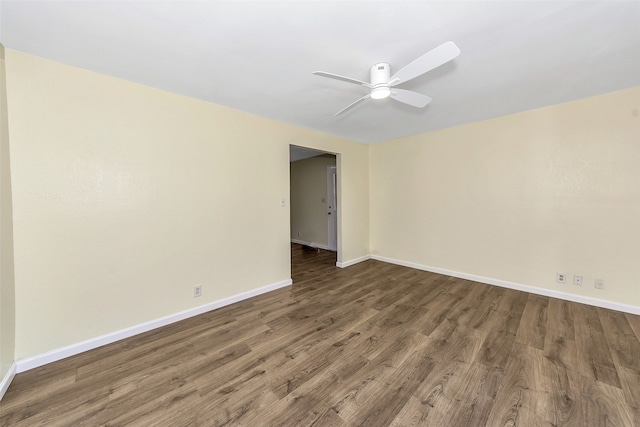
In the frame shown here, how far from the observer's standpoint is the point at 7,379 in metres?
1.64

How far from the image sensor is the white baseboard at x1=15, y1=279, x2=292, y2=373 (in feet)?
6.03

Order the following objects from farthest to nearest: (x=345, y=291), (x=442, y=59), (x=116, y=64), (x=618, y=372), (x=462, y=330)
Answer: (x=345, y=291) < (x=462, y=330) < (x=116, y=64) < (x=618, y=372) < (x=442, y=59)

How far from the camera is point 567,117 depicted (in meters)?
2.88

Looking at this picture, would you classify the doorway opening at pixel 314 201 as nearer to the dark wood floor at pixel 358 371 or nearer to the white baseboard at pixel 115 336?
the white baseboard at pixel 115 336

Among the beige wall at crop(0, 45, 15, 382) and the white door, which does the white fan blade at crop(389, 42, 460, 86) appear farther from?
the white door

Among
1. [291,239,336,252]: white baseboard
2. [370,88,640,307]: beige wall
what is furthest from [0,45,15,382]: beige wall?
[291,239,336,252]: white baseboard

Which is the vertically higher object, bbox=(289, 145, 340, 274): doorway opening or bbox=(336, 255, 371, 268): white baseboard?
bbox=(289, 145, 340, 274): doorway opening

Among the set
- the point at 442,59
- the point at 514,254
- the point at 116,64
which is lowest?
the point at 514,254

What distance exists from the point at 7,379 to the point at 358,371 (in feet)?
8.22

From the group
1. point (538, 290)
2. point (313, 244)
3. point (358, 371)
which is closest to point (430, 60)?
point (358, 371)

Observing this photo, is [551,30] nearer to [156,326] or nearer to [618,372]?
[618,372]

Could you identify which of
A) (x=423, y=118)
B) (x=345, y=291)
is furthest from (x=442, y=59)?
(x=345, y=291)

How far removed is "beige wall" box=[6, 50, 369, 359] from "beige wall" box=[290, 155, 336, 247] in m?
2.80

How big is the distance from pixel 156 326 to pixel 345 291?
2.23 m
